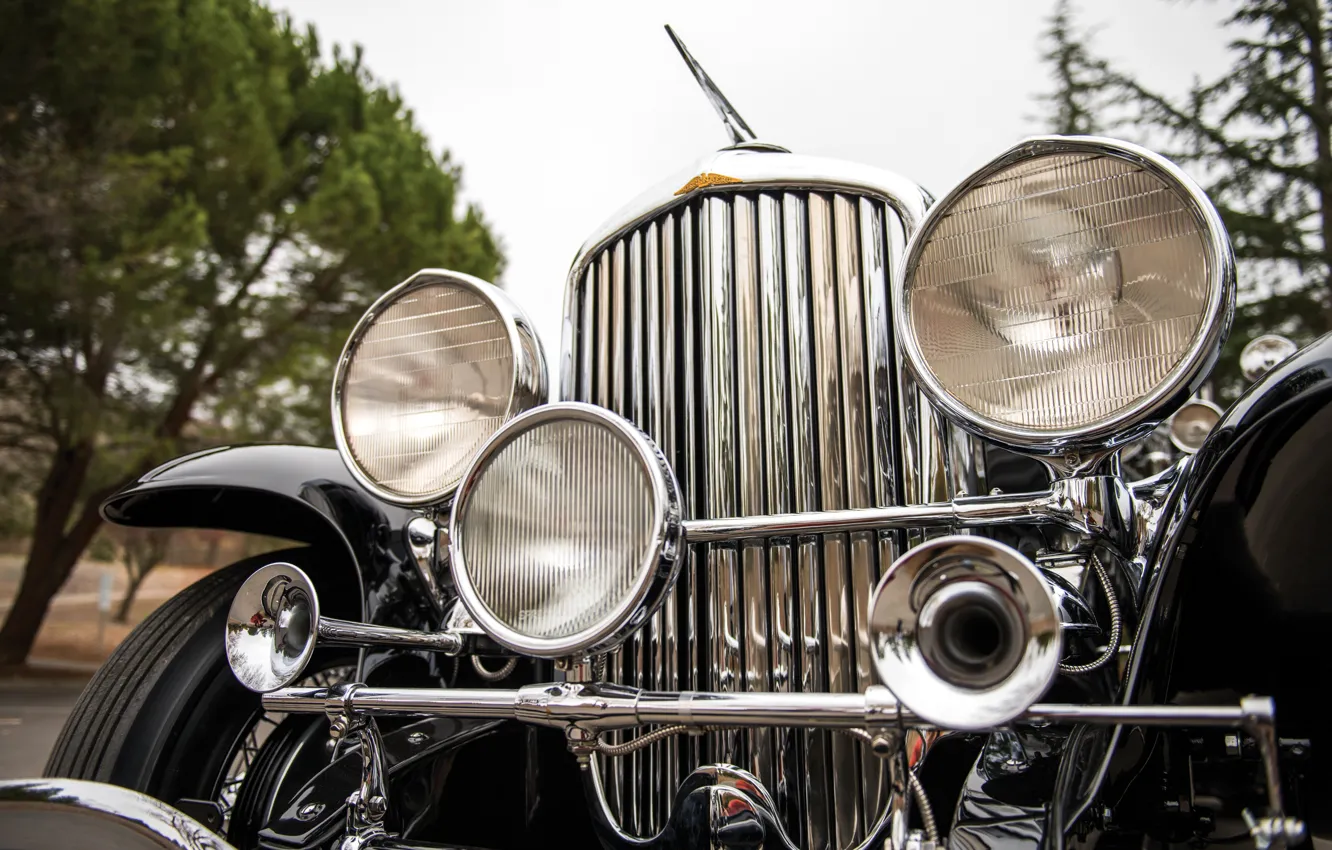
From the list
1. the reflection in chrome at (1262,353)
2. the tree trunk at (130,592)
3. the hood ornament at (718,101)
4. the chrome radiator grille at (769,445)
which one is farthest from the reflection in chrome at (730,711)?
the tree trunk at (130,592)

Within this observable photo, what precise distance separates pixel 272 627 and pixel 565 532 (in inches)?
15.4

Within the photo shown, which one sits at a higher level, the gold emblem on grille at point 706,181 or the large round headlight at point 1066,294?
the gold emblem on grille at point 706,181

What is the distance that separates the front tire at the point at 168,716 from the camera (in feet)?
4.49

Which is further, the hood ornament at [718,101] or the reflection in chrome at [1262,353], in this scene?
the reflection in chrome at [1262,353]

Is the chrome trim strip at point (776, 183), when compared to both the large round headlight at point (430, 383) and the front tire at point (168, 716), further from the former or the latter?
the front tire at point (168, 716)

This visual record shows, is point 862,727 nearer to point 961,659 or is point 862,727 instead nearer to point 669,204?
point 961,659

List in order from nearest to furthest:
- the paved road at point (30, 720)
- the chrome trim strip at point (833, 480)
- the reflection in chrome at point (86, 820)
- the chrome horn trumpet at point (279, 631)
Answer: the reflection in chrome at point (86, 820) → the chrome horn trumpet at point (279, 631) → the chrome trim strip at point (833, 480) → the paved road at point (30, 720)

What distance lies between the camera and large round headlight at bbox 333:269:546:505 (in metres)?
1.36

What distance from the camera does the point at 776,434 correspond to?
1314 mm

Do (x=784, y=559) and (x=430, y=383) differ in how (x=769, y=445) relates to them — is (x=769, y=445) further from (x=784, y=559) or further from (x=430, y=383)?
(x=430, y=383)

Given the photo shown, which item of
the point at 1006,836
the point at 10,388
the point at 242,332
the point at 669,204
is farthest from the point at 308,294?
the point at 1006,836

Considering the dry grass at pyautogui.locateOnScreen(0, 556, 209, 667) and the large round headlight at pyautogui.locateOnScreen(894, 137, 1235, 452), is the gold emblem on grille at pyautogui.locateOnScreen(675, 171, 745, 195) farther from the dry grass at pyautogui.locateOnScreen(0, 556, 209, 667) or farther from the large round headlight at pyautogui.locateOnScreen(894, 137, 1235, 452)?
the dry grass at pyautogui.locateOnScreen(0, 556, 209, 667)

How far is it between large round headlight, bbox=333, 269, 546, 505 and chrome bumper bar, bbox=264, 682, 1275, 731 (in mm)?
350

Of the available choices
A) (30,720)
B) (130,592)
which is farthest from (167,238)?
(130,592)
